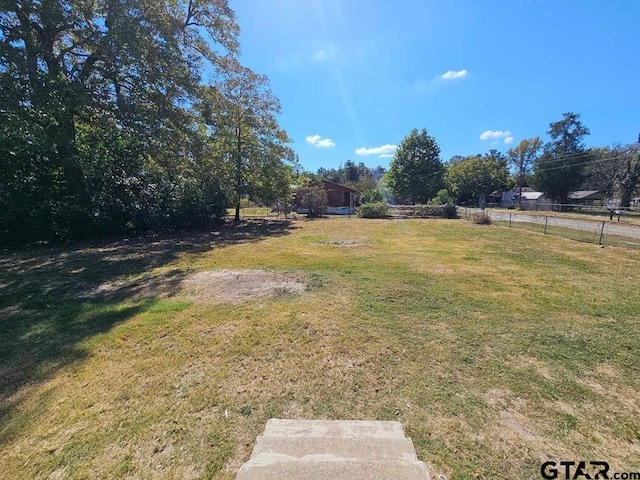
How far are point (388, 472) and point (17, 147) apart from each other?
41.9 ft

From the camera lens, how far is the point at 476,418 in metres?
2.34

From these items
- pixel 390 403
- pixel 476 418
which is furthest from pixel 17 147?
pixel 476 418

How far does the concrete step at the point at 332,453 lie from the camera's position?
1551 millimetres

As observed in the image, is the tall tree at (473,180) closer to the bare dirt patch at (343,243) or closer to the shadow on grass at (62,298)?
the bare dirt patch at (343,243)

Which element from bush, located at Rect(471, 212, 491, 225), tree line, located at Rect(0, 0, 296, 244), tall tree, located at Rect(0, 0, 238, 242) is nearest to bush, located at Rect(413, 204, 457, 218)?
bush, located at Rect(471, 212, 491, 225)

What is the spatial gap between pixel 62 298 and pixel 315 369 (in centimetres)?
486

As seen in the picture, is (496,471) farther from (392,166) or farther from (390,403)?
(392,166)

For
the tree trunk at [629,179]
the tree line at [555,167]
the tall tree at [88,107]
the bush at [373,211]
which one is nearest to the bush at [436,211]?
the bush at [373,211]

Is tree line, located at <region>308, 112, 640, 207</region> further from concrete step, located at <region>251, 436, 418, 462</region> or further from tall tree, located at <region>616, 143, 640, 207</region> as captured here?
concrete step, located at <region>251, 436, 418, 462</region>

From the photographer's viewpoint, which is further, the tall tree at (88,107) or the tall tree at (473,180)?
the tall tree at (473,180)

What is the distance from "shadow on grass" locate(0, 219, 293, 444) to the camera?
10.1 feet

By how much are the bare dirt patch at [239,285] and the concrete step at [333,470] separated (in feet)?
11.4

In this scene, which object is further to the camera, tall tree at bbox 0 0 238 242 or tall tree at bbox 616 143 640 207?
tall tree at bbox 616 143 640 207

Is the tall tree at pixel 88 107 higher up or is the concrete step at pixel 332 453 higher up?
the tall tree at pixel 88 107
